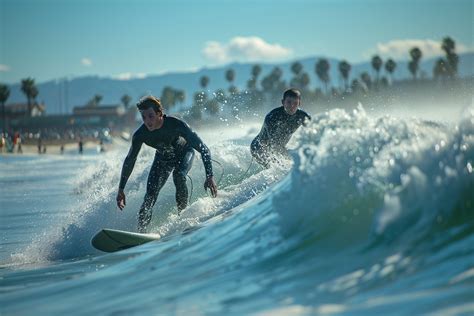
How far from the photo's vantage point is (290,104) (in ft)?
35.2

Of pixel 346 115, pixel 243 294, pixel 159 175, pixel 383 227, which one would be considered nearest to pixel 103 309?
pixel 243 294


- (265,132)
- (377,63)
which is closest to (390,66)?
(377,63)

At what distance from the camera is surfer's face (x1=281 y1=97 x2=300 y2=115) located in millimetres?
10703

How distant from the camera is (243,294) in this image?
16.2ft

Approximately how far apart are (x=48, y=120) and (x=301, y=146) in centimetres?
14627

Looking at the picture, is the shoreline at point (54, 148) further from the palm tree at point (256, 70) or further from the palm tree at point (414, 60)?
the palm tree at point (414, 60)

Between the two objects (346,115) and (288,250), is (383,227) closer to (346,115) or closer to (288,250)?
(288,250)

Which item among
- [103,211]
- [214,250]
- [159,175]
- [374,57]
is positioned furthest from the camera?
[374,57]

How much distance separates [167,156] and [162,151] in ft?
0.31

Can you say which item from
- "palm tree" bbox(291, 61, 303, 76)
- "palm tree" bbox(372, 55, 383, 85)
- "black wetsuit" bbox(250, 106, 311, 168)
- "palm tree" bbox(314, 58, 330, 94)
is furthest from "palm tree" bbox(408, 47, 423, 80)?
"black wetsuit" bbox(250, 106, 311, 168)

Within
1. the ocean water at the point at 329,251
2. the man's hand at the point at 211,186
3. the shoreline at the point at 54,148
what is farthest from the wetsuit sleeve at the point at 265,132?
the shoreline at the point at 54,148

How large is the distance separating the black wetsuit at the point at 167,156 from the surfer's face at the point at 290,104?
6.42ft

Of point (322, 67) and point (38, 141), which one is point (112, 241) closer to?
point (38, 141)

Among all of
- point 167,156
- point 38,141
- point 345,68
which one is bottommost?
point 38,141
